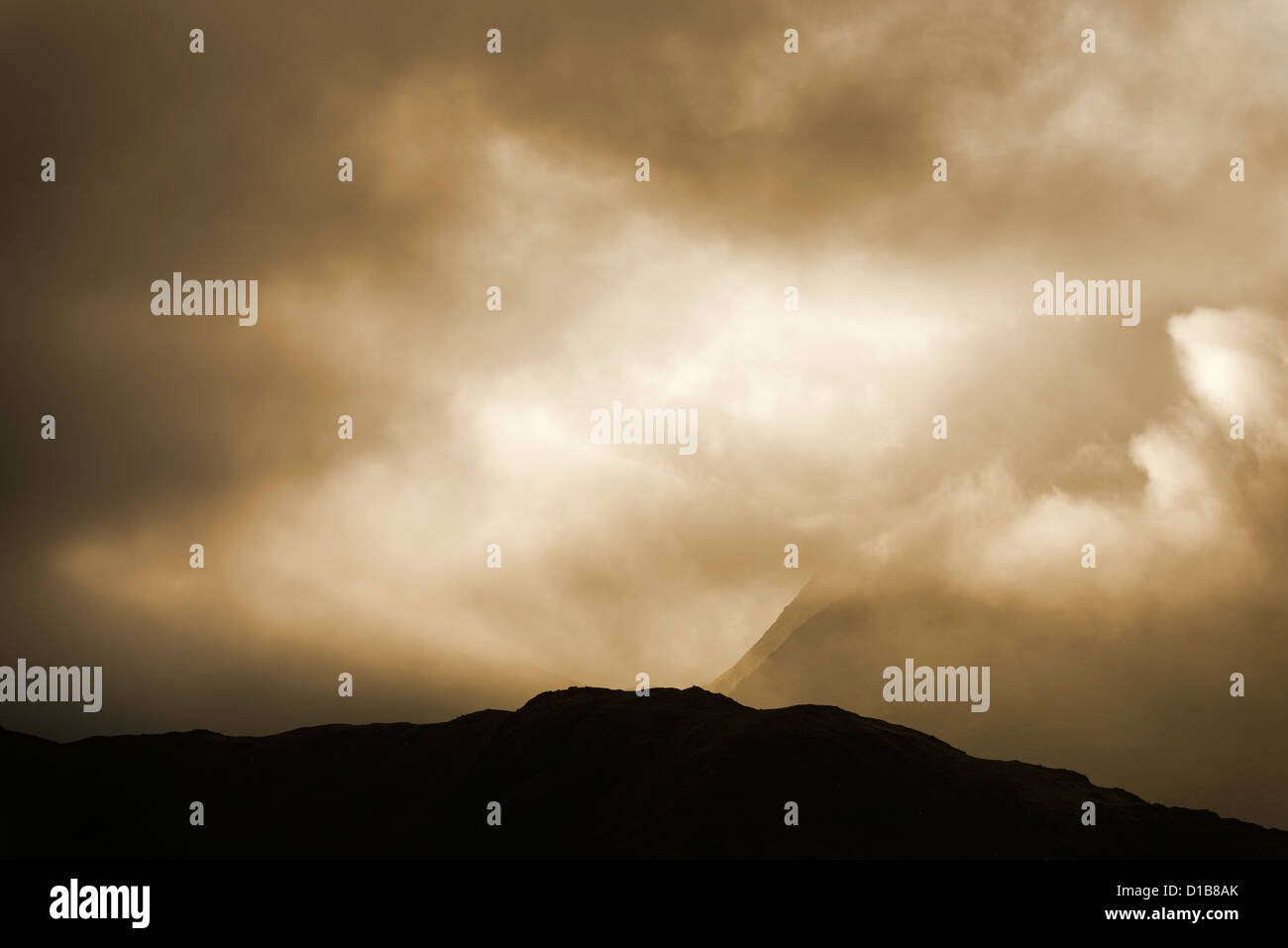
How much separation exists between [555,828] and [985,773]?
1727cm

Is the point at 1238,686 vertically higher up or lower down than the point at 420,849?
higher up

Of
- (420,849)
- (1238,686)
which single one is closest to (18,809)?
(420,849)

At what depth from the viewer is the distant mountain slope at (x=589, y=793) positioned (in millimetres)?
33844

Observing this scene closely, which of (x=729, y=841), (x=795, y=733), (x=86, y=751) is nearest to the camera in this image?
(x=729, y=841)

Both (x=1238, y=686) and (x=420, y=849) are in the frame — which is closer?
(x=420, y=849)

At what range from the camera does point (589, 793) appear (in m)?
37.1

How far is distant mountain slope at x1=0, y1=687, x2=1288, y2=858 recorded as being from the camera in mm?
33844

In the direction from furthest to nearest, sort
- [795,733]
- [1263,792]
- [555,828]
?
[1263,792] → [795,733] → [555,828]
